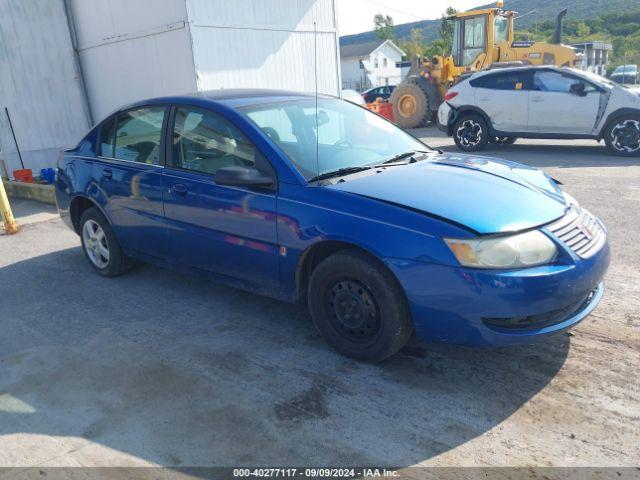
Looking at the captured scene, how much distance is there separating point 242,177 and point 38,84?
8.83 m

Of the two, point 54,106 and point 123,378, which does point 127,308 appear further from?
point 54,106

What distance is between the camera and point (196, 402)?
3154 mm

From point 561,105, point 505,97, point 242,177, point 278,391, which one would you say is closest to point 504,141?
point 505,97

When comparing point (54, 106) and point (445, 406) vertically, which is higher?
point (54, 106)

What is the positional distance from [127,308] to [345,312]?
6.86ft

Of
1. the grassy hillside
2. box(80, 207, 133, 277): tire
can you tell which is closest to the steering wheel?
box(80, 207, 133, 277): tire

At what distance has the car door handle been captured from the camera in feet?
13.4

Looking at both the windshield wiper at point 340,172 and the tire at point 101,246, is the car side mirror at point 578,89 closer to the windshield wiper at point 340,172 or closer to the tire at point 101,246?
the windshield wiper at point 340,172

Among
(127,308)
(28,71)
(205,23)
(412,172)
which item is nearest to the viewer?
(412,172)

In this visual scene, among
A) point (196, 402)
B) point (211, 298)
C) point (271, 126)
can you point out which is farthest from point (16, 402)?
point (271, 126)

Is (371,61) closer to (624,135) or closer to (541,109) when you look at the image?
(541,109)

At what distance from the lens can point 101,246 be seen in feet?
17.2

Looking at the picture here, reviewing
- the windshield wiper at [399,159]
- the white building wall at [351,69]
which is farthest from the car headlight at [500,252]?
the white building wall at [351,69]

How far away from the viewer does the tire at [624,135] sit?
9809 mm
